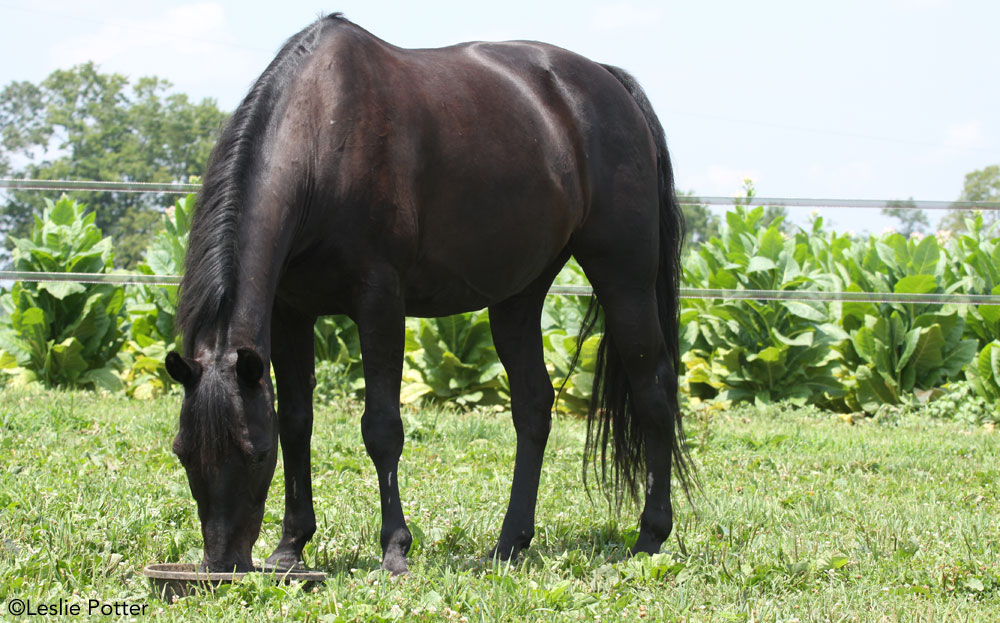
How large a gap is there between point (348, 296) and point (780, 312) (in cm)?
573

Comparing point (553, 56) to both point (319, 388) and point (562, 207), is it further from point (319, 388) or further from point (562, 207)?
point (319, 388)

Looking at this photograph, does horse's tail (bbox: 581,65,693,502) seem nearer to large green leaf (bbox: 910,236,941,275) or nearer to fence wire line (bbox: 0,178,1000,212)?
fence wire line (bbox: 0,178,1000,212)

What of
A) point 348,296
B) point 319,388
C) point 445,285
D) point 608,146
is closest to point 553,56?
point 608,146

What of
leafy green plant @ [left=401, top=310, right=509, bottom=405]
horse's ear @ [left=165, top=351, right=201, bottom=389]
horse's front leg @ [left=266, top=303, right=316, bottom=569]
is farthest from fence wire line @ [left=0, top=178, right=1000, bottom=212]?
horse's ear @ [left=165, top=351, right=201, bottom=389]

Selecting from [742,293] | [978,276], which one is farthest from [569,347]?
[978,276]

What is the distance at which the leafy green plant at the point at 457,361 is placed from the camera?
26.2 feet

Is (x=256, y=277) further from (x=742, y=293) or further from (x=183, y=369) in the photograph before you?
(x=742, y=293)

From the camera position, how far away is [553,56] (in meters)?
4.14

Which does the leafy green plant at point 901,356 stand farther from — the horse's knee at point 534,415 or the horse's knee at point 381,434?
the horse's knee at point 381,434

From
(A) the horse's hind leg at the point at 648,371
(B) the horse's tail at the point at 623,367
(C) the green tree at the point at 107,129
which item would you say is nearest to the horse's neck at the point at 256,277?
(A) the horse's hind leg at the point at 648,371

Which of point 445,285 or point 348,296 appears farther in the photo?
point 445,285

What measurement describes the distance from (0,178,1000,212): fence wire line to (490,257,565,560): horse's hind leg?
3591mm

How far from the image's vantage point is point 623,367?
419 centimetres

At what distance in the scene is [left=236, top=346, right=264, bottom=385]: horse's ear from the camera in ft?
8.54
